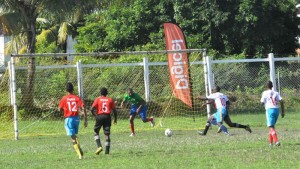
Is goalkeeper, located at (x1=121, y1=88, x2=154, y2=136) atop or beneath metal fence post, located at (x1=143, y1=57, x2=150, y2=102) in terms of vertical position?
beneath

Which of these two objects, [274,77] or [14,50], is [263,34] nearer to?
[274,77]

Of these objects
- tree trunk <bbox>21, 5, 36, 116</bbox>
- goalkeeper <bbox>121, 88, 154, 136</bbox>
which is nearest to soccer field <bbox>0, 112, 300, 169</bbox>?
goalkeeper <bbox>121, 88, 154, 136</bbox>

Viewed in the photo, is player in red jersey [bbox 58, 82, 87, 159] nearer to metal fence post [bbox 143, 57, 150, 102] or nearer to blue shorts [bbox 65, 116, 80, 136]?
blue shorts [bbox 65, 116, 80, 136]

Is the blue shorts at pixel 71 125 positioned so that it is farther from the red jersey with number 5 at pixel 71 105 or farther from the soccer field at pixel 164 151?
the soccer field at pixel 164 151

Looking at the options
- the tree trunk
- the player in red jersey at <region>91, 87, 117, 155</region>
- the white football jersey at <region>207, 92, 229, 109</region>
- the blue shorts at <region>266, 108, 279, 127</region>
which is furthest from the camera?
the tree trunk

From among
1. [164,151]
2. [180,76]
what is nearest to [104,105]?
[164,151]

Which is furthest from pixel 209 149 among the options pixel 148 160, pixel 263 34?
pixel 263 34

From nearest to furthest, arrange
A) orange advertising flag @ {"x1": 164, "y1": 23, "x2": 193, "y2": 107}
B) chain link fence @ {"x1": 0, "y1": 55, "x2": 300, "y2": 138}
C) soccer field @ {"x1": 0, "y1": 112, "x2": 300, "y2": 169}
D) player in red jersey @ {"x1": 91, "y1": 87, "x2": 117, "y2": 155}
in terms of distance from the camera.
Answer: soccer field @ {"x1": 0, "y1": 112, "x2": 300, "y2": 169}, player in red jersey @ {"x1": 91, "y1": 87, "x2": 117, "y2": 155}, orange advertising flag @ {"x1": 164, "y1": 23, "x2": 193, "y2": 107}, chain link fence @ {"x1": 0, "y1": 55, "x2": 300, "y2": 138}

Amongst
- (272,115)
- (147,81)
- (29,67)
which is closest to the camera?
(272,115)

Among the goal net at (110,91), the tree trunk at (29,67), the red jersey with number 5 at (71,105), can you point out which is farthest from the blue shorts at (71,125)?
the tree trunk at (29,67)

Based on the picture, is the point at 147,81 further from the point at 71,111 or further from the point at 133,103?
the point at 71,111

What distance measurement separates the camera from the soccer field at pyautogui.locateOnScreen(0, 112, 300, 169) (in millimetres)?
13938

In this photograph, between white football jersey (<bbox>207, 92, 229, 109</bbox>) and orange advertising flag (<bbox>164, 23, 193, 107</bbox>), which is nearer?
white football jersey (<bbox>207, 92, 229, 109</bbox>)

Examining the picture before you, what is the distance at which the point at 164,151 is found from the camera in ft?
54.1
